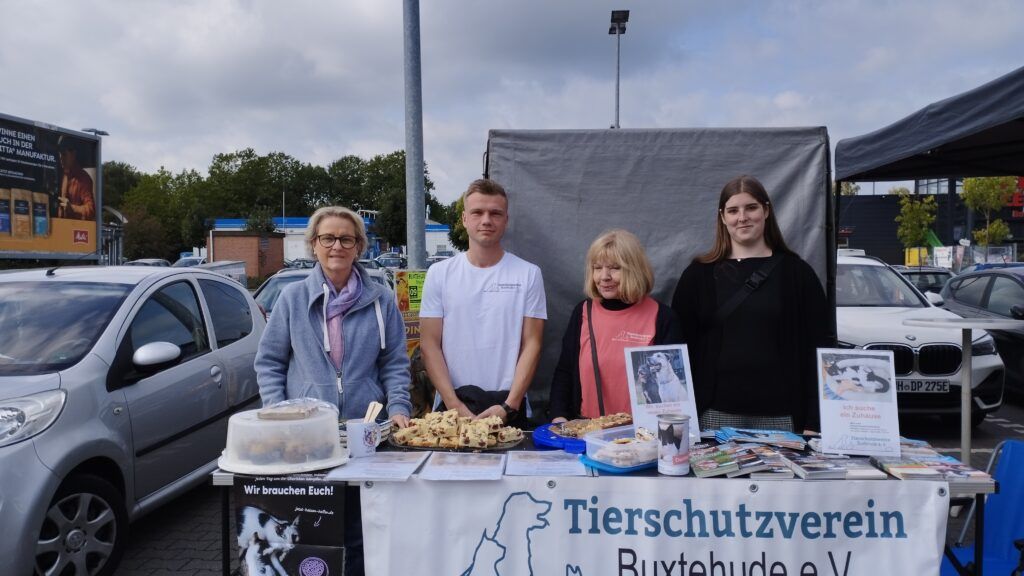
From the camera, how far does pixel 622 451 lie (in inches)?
89.5

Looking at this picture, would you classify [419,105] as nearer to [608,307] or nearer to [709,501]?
[608,307]

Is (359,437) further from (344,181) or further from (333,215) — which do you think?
(344,181)

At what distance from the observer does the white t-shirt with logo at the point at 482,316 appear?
10.8 feet

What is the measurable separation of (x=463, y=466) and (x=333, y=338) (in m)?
0.96

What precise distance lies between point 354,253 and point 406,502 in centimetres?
122

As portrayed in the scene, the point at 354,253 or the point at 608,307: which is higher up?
the point at 354,253

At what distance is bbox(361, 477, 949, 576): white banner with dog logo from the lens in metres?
2.20

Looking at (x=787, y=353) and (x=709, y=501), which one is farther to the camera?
(x=787, y=353)

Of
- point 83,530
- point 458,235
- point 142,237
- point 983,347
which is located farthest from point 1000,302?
point 142,237

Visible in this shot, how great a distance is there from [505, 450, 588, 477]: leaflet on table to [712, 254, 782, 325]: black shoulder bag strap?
0.97 metres

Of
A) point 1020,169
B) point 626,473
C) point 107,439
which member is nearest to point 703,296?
point 626,473

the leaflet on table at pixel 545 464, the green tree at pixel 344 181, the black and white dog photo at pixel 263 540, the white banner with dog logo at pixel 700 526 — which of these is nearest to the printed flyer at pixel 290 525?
the black and white dog photo at pixel 263 540

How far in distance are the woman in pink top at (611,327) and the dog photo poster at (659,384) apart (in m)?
0.39

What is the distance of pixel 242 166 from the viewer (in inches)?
3342
